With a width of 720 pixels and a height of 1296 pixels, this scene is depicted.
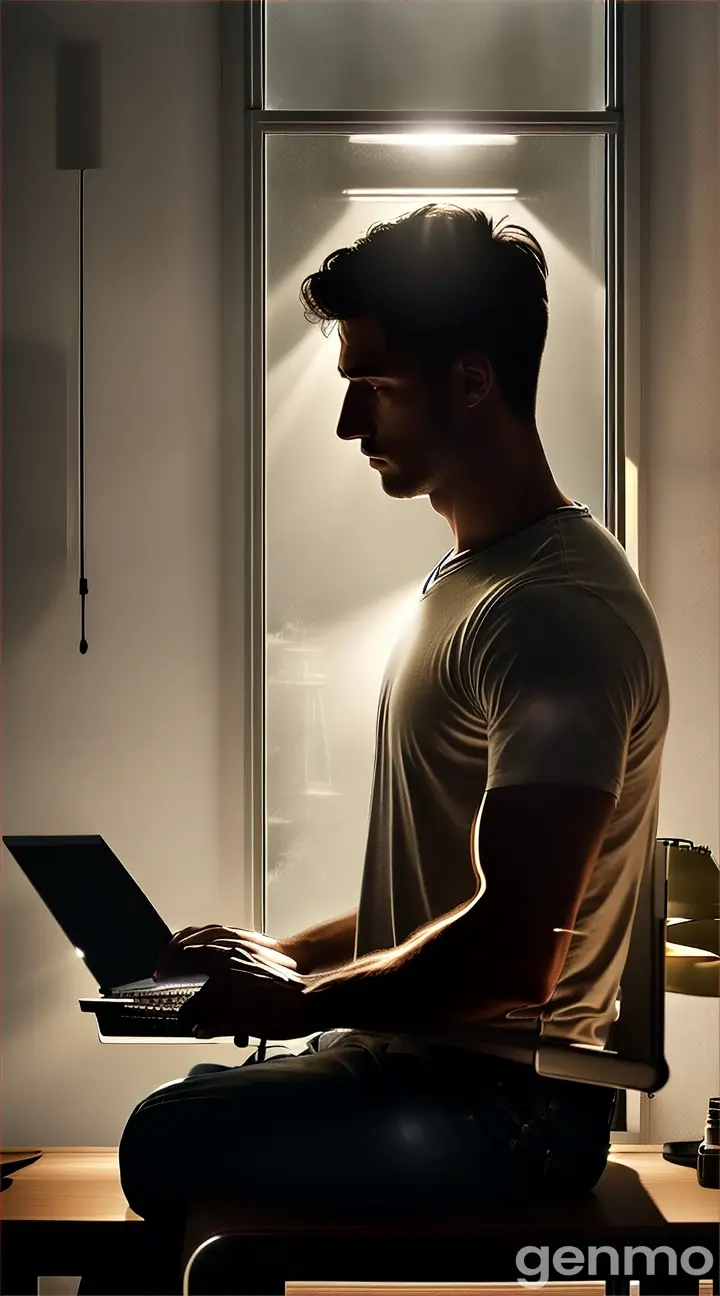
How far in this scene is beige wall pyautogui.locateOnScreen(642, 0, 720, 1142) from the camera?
2236 millimetres

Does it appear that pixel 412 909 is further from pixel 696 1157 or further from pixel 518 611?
pixel 696 1157

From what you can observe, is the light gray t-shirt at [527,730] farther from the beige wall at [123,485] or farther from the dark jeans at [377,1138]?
the beige wall at [123,485]

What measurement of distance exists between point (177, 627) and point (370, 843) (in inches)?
40.1

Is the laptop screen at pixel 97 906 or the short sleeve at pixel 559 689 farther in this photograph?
the laptop screen at pixel 97 906

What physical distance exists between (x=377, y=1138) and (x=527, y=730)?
446mm

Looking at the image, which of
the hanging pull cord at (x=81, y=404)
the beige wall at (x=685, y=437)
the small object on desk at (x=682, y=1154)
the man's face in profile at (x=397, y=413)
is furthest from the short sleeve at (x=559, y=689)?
the hanging pull cord at (x=81, y=404)

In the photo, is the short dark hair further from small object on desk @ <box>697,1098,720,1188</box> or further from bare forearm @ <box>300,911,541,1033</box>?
small object on desk @ <box>697,1098,720,1188</box>

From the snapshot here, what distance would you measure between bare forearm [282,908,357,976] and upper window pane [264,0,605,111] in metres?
1.58

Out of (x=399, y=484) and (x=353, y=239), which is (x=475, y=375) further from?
(x=353, y=239)

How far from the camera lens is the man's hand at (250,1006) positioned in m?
1.29

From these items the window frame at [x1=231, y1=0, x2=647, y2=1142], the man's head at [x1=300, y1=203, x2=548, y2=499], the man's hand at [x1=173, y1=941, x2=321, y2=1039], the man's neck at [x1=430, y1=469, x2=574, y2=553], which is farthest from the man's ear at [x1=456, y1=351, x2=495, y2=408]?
the window frame at [x1=231, y1=0, x2=647, y2=1142]

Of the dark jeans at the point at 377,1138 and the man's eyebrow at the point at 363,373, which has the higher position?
the man's eyebrow at the point at 363,373

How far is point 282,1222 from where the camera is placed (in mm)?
1276

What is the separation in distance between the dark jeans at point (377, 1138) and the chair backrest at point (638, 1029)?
1.6 inches
